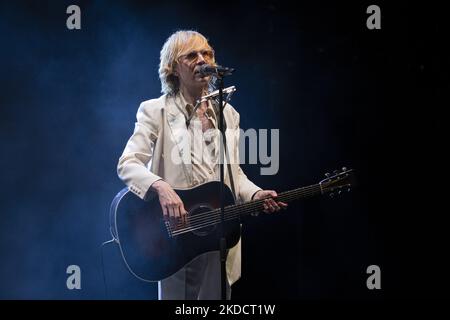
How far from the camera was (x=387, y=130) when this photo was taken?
4.12 meters

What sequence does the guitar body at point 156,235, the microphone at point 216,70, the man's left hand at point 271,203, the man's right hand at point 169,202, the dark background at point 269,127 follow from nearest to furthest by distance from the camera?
the microphone at point 216,70
the man's right hand at point 169,202
the guitar body at point 156,235
the man's left hand at point 271,203
the dark background at point 269,127

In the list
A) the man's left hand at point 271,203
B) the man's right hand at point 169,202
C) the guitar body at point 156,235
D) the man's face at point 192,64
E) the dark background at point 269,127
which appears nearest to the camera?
the man's right hand at point 169,202

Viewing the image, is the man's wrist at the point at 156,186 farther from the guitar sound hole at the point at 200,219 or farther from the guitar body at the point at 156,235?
the guitar sound hole at the point at 200,219

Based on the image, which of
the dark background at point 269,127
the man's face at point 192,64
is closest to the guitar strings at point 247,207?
the man's face at point 192,64

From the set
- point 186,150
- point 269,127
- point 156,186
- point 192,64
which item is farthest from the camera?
point 269,127

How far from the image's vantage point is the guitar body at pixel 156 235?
3057 millimetres

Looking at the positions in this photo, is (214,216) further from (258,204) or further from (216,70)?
(216,70)

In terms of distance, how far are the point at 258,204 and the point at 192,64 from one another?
2.74 feet

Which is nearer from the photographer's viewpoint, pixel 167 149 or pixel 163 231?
pixel 163 231

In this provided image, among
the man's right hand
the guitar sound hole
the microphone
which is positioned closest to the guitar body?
the guitar sound hole

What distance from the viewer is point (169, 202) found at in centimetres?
293

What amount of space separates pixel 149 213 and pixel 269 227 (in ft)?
4.35

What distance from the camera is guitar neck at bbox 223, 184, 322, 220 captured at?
3.11 m

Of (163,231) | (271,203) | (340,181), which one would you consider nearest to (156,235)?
(163,231)
